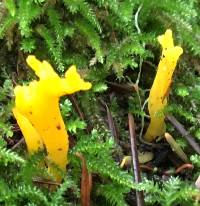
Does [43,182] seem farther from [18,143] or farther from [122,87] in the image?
[122,87]

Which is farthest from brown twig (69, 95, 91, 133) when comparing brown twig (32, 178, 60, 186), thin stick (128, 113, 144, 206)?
brown twig (32, 178, 60, 186)

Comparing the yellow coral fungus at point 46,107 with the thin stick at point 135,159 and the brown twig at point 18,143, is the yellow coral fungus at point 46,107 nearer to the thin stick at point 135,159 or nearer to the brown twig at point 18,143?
the brown twig at point 18,143

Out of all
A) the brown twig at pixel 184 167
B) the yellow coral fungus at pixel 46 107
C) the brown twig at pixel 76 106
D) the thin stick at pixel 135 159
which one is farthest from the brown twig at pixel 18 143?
the brown twig at pixel 184 167

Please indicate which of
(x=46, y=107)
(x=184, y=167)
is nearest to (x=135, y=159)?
(x=184, y=167)

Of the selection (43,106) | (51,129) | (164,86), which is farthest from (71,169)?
(164,86)

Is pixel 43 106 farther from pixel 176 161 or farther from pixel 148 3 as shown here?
pixel 148 3

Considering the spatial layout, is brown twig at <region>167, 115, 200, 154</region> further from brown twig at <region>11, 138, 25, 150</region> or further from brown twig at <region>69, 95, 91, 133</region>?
brown twig at <region>11, 138, 25, 150</region>
